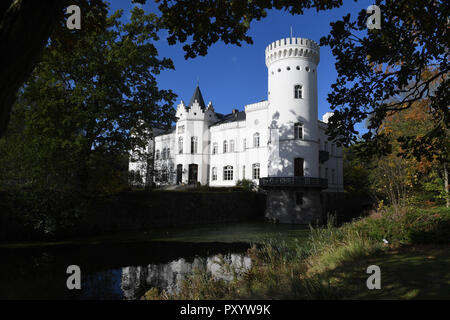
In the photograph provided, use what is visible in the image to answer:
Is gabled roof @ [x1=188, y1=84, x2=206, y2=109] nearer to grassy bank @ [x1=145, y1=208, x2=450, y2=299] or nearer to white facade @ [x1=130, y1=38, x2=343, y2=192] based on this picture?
white facade @ [x1=130, y1=38, x2=343, y2=192]

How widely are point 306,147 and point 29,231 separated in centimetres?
2416

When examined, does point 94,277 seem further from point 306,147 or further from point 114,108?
point 306,147

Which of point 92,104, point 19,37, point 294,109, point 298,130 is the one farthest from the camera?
point 298,130

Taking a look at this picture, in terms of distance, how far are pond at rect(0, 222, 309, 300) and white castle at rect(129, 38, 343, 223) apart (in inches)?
420

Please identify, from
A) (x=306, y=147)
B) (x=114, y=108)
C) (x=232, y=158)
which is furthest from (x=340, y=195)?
(x=114, y=108)

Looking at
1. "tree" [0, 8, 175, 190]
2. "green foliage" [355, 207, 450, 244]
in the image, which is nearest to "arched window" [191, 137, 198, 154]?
"tree" [0, 8, 175, 190]

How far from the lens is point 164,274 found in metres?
10.1

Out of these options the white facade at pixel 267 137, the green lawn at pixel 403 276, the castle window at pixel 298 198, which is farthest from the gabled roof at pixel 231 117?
the green lawn at pixel 403 276

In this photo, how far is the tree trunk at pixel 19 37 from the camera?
2.41m

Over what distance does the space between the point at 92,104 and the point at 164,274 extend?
405 inches

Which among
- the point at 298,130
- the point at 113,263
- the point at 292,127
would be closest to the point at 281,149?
the point at 292,127

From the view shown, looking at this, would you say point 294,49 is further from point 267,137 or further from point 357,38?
point 357,38

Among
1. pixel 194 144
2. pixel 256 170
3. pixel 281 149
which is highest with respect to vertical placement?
pixel 194 144

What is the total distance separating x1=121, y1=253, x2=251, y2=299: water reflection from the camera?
8375 millimetres
